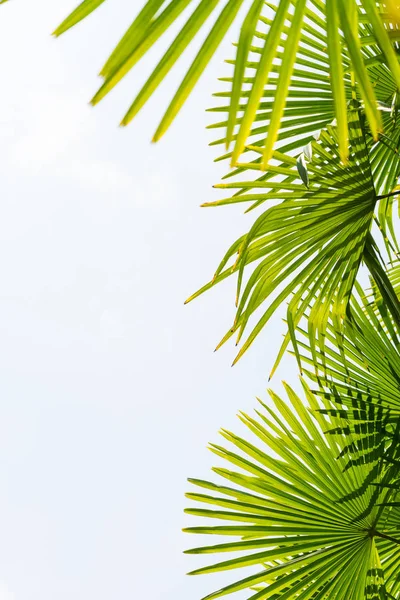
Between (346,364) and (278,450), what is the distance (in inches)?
11.7

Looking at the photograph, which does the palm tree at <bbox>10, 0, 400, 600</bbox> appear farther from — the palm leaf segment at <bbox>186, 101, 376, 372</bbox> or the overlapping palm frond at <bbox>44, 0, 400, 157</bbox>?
the overlapping palm frond at <bbox>44, 0, 400, 157</bbox>

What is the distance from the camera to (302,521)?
1.56 metres

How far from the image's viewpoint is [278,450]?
1.67m

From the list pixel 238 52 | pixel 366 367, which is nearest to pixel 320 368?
pixel 366 367

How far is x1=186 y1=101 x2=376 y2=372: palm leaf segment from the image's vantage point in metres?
1.40

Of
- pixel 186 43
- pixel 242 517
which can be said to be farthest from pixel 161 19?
pixel 242 517

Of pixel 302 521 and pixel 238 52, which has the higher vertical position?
pixel 238 52

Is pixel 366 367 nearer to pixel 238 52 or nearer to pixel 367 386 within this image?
pixel 367 386

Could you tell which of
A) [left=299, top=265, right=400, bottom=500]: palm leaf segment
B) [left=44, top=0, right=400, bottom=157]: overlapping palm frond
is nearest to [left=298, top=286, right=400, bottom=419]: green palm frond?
[left=299, top=265, right=400, bottom=500]: palm leaf segment

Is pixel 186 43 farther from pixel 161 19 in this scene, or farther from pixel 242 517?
pixel 242 517

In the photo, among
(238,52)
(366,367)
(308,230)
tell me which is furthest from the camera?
(366,367)

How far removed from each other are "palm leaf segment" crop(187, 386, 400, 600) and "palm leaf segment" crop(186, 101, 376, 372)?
0.38 m

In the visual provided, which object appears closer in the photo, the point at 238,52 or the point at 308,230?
the point at 238,52

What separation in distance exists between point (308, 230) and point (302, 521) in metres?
0.69
